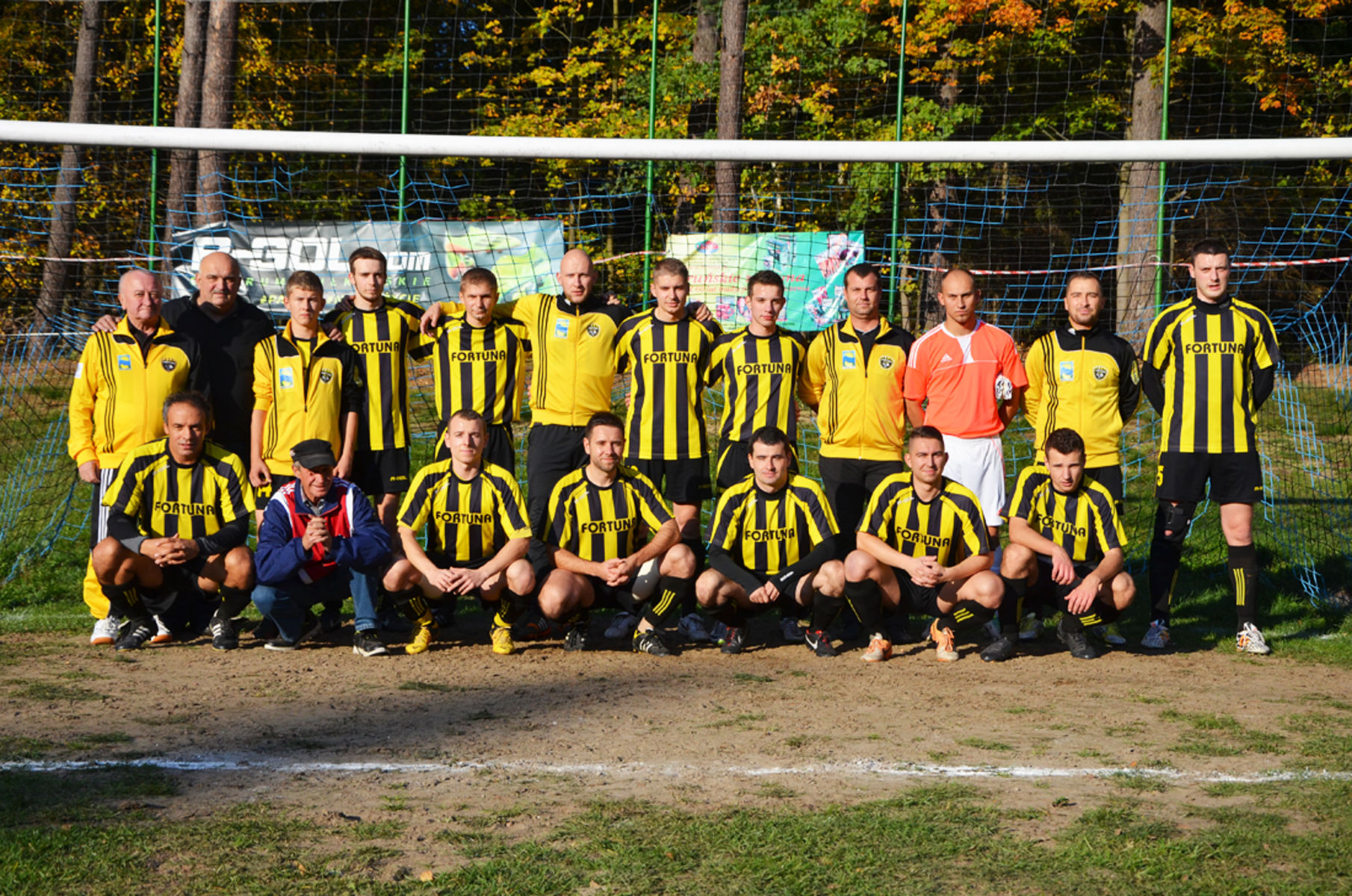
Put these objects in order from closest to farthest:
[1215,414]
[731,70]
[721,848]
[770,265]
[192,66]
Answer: [721,848] → [1215,414] → [770,265] → [192,66] → [731,70]

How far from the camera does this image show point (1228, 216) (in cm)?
1171

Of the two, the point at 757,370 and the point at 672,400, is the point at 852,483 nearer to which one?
the point at 757,370

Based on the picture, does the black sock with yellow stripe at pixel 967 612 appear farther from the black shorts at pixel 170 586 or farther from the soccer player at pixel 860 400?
the black shorts at pixel 170 586

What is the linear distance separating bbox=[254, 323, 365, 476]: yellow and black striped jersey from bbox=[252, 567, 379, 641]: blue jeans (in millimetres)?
723

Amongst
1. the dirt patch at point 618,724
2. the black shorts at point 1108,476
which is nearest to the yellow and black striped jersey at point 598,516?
the dirt patch at point 618,724

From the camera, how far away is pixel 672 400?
6.30 meters

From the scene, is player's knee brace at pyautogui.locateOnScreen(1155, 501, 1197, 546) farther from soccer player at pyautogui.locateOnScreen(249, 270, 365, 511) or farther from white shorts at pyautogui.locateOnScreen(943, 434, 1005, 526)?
soccer player at pyautogui.locateOnScreen(249, 270, 365, 511)

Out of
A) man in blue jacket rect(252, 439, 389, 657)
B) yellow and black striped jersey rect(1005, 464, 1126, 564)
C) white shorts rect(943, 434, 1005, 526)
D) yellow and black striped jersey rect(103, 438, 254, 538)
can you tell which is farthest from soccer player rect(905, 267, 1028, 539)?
yellow and black striped jersey rect(103, 438, 254, 538)

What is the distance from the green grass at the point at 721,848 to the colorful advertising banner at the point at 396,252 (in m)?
5.70

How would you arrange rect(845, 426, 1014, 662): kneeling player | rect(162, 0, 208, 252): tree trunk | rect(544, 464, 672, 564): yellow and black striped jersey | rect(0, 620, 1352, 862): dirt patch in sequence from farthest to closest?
1. rect(162, 0, 208, 252): tree trunk
2. rect(544, 464, 672, 564): yellow and black striped jersey
3. rect(845, 426, 1014, 662): kneeling player
4. rect(0, 620, 1352, 862): dirt patch

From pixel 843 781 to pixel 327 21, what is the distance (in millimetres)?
11202

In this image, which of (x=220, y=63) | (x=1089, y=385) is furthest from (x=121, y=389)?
(x=220, y=63)

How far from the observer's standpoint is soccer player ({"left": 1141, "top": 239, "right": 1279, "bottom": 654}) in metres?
6.00

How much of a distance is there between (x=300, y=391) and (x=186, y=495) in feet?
2.43
